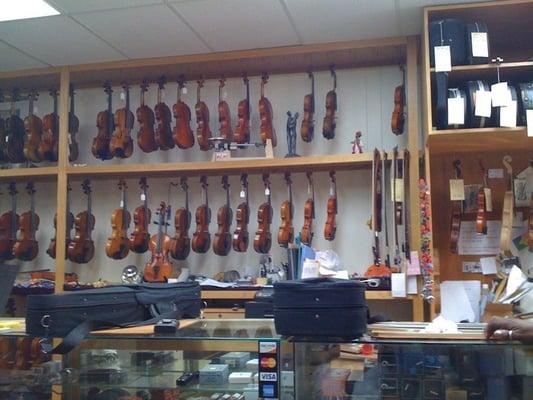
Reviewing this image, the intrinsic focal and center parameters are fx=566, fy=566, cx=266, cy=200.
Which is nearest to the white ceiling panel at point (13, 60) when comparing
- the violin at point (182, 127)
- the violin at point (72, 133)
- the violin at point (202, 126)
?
the violin at point (72, 133)

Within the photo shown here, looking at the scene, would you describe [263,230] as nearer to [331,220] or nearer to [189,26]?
[331,220]

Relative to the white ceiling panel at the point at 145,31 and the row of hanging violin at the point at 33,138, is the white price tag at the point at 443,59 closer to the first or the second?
the white ceiling panel at the point at 145,31

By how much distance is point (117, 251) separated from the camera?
4.14 meters

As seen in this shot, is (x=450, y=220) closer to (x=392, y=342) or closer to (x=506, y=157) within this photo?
(x=506, y=157)

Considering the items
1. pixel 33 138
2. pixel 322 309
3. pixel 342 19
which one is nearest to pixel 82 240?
pixel 33 138

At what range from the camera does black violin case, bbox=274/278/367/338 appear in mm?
1377

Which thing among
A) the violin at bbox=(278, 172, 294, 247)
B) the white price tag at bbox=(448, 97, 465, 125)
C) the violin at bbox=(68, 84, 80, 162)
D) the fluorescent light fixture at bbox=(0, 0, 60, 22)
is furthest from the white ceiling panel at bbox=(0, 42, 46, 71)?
the white price tag at bbox=(448, 97, 465, 125)

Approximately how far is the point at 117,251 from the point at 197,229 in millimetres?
612

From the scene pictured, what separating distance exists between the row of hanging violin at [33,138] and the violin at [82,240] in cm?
47

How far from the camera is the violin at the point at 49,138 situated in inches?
170

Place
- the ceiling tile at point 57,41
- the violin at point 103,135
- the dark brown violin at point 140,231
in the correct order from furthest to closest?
the violin at point 103,135 < the dark brown violin at point 140,231 < the ceiling tile at point 57,41

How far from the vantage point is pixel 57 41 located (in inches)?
148

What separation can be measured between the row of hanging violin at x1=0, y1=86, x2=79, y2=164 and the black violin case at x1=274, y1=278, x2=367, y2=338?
3.34 meters

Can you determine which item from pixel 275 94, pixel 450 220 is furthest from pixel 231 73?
pixel 450 220
